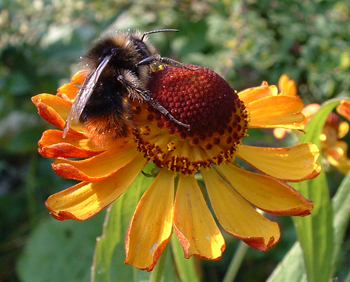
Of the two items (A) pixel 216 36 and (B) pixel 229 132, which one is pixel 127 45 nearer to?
(B) pixel 229 132

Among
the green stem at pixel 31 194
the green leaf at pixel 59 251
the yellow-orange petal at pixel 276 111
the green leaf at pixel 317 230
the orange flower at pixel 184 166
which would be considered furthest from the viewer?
the green stem at pixel 31 194

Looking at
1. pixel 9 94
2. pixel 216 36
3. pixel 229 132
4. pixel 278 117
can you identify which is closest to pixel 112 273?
pixel 229 132

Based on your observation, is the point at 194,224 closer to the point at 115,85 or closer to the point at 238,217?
the point at 238,217

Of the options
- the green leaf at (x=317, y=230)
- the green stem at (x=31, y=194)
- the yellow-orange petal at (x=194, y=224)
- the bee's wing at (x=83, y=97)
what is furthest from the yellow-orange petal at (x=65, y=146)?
the green stem at (x=31, y=194)

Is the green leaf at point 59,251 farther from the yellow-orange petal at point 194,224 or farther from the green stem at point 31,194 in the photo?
the yellow-orange petal at point 194,224

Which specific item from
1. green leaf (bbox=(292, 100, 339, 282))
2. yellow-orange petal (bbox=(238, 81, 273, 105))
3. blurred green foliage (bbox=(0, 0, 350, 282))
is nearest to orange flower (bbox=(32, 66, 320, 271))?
yellow-orange petal (bbox=(238, 81, 273, 105))

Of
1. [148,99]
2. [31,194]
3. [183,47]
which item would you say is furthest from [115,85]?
[31,194]

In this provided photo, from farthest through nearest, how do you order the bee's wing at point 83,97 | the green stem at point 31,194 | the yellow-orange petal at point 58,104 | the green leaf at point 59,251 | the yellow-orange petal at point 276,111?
the green stem at point 31,194
the green leaf at point 59,251
the yellow-orange petal at point 276,111
the yellow-orange petal at point 58,104
the bee's wing at point 83,97
